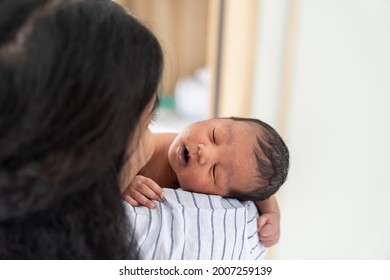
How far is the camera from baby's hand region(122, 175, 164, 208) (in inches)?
27.6

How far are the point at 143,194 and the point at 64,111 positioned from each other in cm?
26

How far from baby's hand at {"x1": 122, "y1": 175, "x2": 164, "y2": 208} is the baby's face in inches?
5.2

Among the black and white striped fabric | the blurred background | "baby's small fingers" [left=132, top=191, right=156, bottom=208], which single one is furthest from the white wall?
"baby's small fingers" [left=132, top=191, right=156, bottom=208]

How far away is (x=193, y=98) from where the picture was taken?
7.86 ft

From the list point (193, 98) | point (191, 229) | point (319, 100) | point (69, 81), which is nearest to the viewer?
point (69, 81)

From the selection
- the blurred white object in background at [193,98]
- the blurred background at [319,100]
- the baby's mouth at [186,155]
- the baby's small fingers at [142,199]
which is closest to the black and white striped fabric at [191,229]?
the baby's small fingers at [142,199]

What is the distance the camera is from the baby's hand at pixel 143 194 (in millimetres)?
701

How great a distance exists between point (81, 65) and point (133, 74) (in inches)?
2.6

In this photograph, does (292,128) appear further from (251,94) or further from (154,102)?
(154,102)

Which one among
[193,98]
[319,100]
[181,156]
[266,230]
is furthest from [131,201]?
[193,98]

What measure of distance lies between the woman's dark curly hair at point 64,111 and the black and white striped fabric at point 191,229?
10 centimetres

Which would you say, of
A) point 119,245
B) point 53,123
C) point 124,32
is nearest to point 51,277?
point 119,245

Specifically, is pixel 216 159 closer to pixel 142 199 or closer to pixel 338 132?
pixel 142 199

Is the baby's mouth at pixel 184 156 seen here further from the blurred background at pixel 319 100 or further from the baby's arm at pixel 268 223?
the blurred background at pixel 319 100
